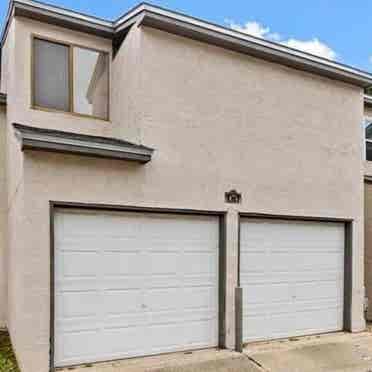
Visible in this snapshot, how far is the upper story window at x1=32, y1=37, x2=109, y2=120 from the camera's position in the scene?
25.2 ft

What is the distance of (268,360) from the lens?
686 centimetres

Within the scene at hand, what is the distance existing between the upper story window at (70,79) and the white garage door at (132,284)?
2.48 metres

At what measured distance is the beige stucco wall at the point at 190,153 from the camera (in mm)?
6098

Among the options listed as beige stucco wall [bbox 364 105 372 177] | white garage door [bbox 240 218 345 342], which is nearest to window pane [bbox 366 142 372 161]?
beige stucco wall [bbox 364 105 372 177]

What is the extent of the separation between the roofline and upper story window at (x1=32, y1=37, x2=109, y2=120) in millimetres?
456

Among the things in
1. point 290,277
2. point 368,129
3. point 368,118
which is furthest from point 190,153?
point 368,129

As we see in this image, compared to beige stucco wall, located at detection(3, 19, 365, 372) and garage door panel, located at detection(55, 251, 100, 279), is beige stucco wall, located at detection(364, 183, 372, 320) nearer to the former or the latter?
beige stucco wall, located at detection(3, 19, 365, 372)

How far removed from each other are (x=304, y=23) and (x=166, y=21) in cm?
932

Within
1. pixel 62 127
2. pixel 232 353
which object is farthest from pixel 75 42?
pixel 232 353

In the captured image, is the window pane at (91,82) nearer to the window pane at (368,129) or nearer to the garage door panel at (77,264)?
the garage door panel at (77,264)

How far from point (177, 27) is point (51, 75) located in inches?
102

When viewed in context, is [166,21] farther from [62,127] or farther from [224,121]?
[62,127]

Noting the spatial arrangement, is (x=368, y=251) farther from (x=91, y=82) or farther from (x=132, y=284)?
(x=91, y=82)

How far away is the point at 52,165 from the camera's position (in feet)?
20.4
